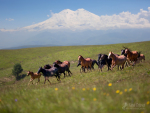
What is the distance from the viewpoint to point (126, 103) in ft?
13.6

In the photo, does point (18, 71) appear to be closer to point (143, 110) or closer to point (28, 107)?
point (28, 107)

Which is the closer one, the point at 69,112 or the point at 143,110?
the point at 143,110

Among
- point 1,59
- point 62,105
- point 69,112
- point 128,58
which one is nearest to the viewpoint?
point 69,112

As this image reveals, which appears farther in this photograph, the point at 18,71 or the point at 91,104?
the point at 18,71

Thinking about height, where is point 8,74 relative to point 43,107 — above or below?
below

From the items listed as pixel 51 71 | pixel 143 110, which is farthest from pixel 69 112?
pixel 51 71

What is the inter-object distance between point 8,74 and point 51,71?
41079 millimetres

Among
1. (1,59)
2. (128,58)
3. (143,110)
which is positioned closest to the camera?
(143,110)

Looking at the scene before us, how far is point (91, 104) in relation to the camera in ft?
13.6

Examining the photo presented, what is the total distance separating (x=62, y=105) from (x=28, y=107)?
65.0 inches

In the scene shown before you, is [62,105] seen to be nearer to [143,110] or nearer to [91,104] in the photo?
[91,104]

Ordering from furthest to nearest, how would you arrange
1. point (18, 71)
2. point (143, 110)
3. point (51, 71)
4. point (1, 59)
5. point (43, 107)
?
point (1, 59)
point (18, 71)
point (51, 71)
point (43, 107)
point (143, 110)

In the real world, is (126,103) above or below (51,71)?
above

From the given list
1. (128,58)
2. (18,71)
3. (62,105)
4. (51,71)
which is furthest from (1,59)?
(62,105)
